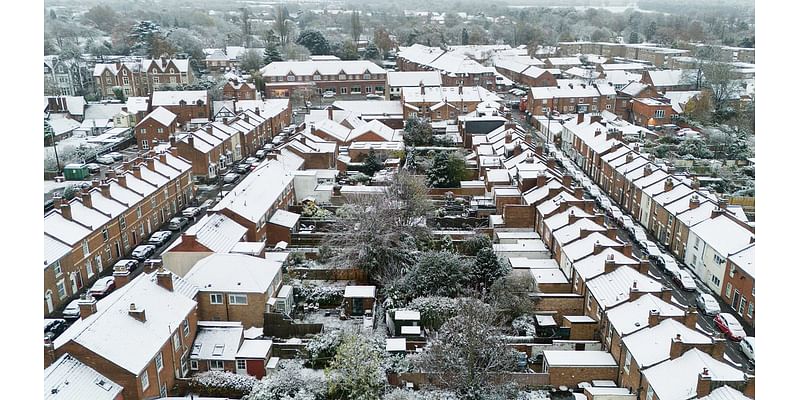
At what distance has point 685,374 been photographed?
20.2m

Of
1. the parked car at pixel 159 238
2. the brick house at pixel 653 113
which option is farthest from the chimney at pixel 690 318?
the brick house at pixel 653 113

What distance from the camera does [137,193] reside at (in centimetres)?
3903

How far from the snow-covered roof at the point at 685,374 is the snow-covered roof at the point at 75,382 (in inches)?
743

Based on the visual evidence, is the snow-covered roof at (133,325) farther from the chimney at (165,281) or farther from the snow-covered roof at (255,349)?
the snow-covered roof at (255,349)

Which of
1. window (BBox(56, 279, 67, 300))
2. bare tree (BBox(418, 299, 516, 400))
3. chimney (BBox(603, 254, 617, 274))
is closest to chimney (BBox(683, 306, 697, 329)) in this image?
chimney (BBox(603, 254, 617, 274))

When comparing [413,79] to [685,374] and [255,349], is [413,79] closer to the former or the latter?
[255,349]

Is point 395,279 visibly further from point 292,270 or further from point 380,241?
point 292,270

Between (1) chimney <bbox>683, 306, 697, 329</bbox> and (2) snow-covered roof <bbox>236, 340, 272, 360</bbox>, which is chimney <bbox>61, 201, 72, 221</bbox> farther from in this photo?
(1) chimney <bbox>683, 306, 697, 329</bbox>

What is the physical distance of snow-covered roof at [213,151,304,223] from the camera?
35594 mm

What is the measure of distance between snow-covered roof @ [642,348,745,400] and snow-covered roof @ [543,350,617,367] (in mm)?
3055

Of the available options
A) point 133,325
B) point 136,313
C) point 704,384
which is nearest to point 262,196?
point 136,313

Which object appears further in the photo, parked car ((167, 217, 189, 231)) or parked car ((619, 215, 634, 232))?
parked car ((167, 217, 189, 231))

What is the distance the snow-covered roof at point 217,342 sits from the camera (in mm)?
24342

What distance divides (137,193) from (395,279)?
64.8 feet
